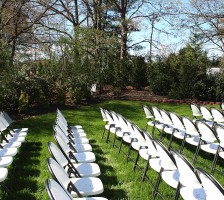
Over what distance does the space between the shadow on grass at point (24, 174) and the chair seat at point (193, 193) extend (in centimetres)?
215

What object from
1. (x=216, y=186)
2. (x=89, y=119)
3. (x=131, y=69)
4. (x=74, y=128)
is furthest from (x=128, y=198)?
(x=131, y=69)

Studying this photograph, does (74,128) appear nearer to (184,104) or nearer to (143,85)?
(184,104)

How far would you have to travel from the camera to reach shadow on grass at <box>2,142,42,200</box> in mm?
4195

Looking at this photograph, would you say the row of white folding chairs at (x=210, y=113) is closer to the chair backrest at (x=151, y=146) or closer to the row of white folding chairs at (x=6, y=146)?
the chair backrest at (x=151, y=146)

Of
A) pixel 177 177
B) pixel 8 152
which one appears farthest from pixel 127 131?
pixel 8 152

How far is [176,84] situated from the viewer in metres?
15.1

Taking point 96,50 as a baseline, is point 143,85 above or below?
below

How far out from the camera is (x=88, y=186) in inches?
138

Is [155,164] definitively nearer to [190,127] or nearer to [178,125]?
[190,127]

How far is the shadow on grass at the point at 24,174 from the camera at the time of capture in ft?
13.8

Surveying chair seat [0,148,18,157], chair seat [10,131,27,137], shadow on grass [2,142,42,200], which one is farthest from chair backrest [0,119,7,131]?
chair seat [0,148,18,157]

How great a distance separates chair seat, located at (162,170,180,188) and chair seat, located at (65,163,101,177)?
2.94ft

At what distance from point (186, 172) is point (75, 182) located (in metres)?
1.41

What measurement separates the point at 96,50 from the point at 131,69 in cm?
319
